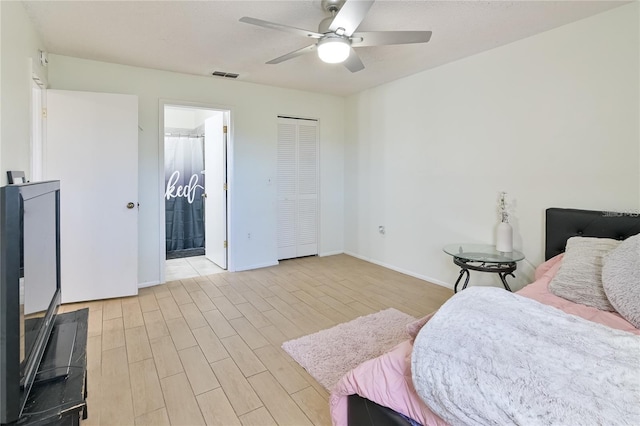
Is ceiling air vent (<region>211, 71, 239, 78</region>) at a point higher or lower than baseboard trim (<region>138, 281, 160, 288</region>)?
higher

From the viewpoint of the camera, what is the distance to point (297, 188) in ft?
16.7

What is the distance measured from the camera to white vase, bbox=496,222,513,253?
3045mm

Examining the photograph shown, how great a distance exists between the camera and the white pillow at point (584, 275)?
194cm

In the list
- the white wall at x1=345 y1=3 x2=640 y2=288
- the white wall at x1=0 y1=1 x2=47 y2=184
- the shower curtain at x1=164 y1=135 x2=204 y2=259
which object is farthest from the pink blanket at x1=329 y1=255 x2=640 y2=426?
the shower curtain at x1=164 y1=135 x2=204 y2=259

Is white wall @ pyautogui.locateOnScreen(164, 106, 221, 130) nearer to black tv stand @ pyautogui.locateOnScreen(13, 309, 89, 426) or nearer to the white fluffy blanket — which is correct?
black tv stand @ pyautogui.locateOnScreen(13, 309, 89, 426)

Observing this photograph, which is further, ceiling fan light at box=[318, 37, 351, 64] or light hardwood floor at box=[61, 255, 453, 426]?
ceiling fan light at box=[318, 37, 351, 64]

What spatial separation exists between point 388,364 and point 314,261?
12.0ft

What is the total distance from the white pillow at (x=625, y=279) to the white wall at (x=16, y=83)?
3.40m

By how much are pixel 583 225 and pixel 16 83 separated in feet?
13.4

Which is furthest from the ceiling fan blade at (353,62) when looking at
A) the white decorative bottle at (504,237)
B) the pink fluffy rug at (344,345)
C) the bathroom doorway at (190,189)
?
the bathroom doorway at (190,189)

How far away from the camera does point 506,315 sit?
4.59 ft

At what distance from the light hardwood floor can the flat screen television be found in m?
0.75

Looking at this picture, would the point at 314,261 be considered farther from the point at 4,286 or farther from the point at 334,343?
the point at 4,286

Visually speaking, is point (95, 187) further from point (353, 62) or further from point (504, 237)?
point (504, 237)
